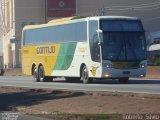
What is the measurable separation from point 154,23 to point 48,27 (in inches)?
2822

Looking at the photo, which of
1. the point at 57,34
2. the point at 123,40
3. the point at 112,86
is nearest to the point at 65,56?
the point at 57,34

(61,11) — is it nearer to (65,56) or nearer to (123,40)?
(65,56)

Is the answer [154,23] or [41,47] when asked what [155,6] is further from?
[41,47]

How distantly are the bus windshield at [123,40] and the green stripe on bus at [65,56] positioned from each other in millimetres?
3256

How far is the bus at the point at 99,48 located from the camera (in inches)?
1387

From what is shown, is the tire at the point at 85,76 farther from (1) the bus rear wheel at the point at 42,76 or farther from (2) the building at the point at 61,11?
(2) the building at the point at 61,11

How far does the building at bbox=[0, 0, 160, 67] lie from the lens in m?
105

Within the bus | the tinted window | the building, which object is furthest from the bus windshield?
the building

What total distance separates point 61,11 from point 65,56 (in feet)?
220

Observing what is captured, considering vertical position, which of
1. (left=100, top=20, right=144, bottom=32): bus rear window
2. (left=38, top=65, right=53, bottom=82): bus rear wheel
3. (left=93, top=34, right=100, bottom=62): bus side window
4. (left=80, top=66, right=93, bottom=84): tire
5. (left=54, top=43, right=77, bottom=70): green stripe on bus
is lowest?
(left=38, top=65, right=53, bottom=82): bus rear wheel

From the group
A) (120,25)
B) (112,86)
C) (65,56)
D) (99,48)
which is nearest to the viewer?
(112,86)

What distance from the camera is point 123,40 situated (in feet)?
117

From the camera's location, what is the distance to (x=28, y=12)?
105188 millimetres

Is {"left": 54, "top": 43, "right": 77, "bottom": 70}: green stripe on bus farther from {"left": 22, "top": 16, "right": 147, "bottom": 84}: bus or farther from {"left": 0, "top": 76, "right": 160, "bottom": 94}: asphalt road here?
{"left": 0, "top": 76, "right": 160, "bottom": 94}: asphalt road
